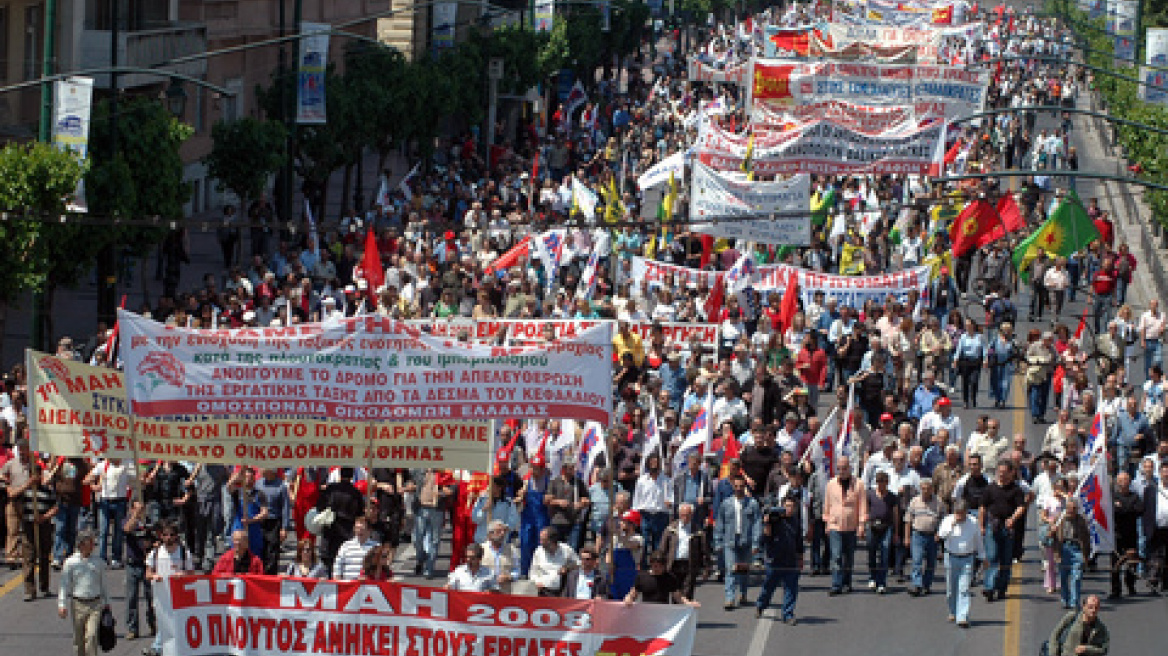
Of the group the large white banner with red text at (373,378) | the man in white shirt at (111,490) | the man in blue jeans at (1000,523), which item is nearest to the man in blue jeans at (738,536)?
the man in blue jeans at (1000,523)

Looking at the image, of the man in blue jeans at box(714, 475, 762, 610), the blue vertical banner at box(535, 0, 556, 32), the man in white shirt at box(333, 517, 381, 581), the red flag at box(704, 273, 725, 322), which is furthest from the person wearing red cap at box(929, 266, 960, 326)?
the blue vertical banner at box(535, 0, 556, 32)

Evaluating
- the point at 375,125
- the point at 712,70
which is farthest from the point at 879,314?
the point at 712,70

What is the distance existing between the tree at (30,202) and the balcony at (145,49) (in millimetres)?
11674

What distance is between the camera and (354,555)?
2027 cm

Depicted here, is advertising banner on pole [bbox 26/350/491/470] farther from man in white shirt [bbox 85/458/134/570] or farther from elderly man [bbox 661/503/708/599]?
elderly man [bbox 661/503/708/599]

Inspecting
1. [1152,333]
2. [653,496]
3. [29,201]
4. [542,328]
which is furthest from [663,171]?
[653,496]

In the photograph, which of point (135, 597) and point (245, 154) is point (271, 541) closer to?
point (135, 597)

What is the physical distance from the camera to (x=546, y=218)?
4422 cm

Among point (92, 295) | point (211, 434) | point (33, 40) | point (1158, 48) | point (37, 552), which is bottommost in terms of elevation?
point (37, 552)

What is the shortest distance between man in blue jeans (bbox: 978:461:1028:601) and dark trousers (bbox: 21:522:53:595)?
26.6 feet

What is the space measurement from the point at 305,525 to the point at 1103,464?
702 cm

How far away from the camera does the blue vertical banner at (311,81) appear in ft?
146

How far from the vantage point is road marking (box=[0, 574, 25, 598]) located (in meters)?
23.0

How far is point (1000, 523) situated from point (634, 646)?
22.5 feet
